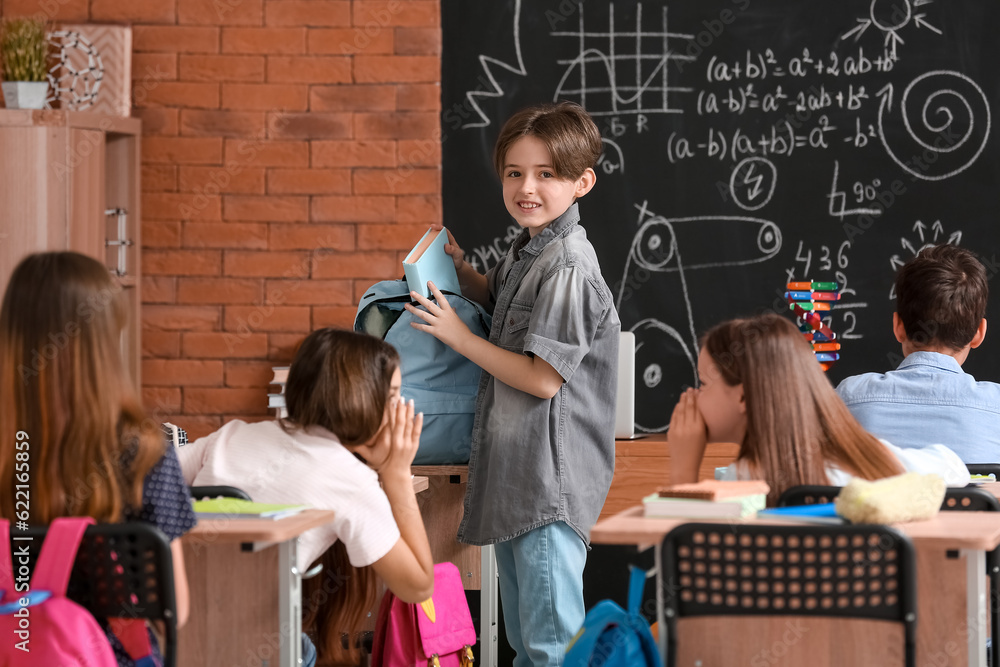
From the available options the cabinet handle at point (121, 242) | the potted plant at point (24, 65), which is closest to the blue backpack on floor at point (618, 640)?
the cabinet handle at point (121, 242)

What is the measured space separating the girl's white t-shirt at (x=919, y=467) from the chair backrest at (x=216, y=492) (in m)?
0.83

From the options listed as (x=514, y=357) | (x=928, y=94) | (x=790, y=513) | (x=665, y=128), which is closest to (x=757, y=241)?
(x=665, y=128)

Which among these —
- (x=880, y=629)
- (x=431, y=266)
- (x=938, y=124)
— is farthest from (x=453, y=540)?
(x=938, y=124)

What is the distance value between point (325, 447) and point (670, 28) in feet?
7.93

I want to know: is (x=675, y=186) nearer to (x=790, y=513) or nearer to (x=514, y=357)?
(x=514, y=357)

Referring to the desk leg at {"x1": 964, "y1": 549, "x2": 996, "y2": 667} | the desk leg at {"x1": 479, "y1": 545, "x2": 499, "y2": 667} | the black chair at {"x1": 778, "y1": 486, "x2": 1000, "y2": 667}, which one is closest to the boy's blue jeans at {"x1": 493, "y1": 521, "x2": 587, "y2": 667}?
the black chair at {"x1": 778, "y1": 486, "x2": 1000, "y2": 667}

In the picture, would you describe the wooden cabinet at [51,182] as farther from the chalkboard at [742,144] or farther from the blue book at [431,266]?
the blue book at [431,266]

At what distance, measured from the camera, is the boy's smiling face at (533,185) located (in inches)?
89.2

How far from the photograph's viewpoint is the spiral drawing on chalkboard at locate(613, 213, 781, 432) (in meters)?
3.71

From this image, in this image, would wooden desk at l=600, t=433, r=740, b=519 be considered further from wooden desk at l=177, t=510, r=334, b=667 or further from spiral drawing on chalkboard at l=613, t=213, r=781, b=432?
wooden desk at l=177, t=510, r=334, b=667

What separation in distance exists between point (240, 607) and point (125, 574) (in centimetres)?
41

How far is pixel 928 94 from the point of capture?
362 centimetres

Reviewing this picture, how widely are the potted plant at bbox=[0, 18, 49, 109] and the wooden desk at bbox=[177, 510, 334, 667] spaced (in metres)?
2.33

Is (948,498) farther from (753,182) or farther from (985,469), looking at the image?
(753,182)
